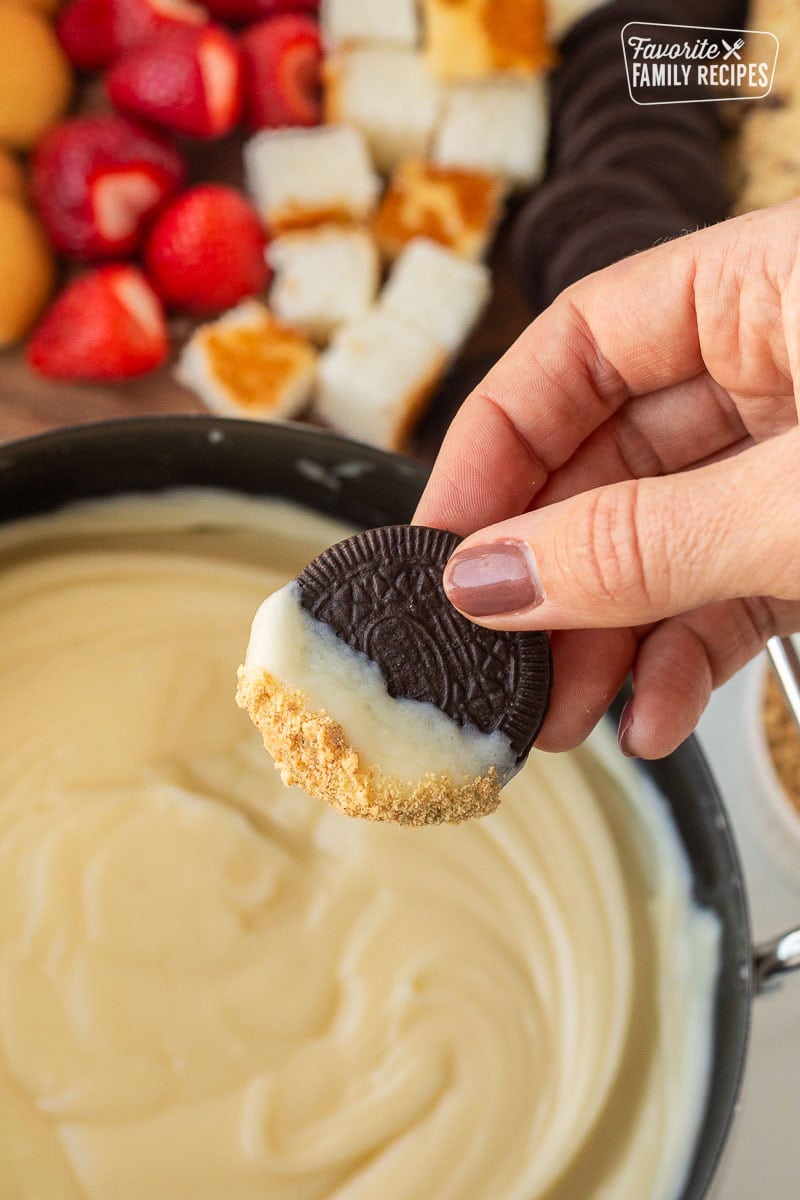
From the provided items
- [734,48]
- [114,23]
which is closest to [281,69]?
[114,23]

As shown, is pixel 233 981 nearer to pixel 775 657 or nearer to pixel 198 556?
→ pixel 198 556

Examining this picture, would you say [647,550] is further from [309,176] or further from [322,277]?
[309,176]

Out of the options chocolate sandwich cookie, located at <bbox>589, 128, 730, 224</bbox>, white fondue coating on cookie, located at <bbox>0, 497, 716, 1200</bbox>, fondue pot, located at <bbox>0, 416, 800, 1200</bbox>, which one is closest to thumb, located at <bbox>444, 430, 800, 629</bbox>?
fondue pot, located at <bbox>0, 416, 800, 1200</bbox>

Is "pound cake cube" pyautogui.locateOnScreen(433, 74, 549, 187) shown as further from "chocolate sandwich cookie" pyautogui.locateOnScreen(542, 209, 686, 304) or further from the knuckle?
the knuckle

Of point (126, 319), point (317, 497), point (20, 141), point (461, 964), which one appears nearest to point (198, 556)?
point (317, 497)

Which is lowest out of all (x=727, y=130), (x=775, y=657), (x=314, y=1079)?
(x=314, y=1079)

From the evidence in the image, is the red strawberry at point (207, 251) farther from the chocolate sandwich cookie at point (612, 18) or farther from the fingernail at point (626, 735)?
the fingernail at point (626, 735)
